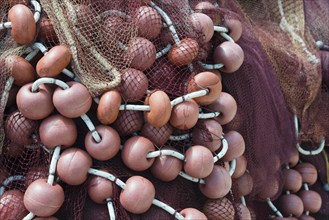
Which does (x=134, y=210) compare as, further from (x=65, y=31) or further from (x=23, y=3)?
(x=23, y=3)

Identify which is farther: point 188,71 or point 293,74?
point 293,74

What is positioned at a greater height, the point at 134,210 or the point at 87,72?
the point at 87,72

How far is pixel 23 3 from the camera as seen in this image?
89 centimetres

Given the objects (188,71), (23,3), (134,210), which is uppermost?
(23,3)

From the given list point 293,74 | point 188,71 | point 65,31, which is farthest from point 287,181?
point 65,31

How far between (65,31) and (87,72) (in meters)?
0.09

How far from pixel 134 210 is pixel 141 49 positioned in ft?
1.03

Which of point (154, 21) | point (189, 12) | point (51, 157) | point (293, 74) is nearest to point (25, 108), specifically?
point (51, 157)

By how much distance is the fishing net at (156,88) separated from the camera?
0.83 m

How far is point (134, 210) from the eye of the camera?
80 centimetres

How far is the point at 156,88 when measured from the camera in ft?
2.88

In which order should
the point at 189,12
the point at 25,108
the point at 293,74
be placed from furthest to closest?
the point at 293,74 < the point at 189,12 < the point at 25,108

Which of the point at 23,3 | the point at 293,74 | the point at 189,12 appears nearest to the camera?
the point at 23,3

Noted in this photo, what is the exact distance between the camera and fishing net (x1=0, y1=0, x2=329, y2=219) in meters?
0.83
